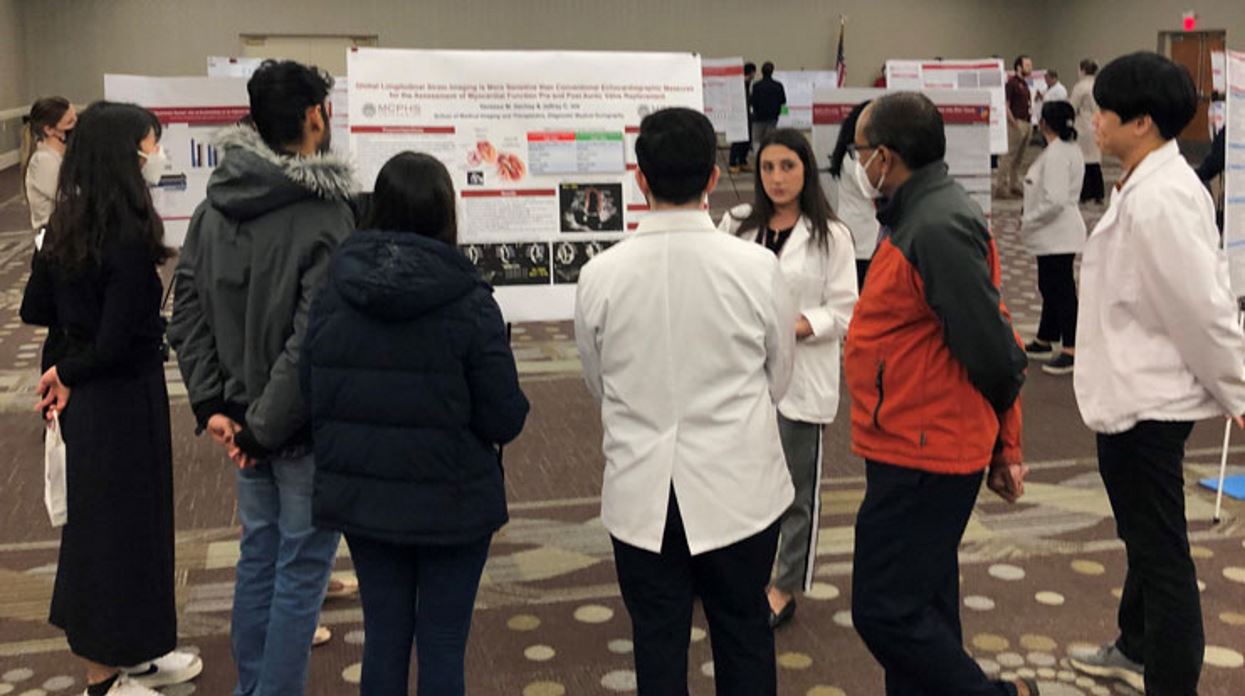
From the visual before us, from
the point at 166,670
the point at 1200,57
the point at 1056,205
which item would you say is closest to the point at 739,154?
the point at 1200,57

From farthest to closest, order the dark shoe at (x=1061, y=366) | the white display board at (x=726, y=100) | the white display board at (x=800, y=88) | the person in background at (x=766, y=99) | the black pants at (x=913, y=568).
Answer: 1. the white display board at (x=800, y=88)
2. the person in background at (x=766, y=99)
3. the white display board at (x=726, y=100)
4. the dark shoe at (x=1061, y=366)
5. the black pants at (x=913, y=568)

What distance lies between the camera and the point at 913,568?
2.31 metres

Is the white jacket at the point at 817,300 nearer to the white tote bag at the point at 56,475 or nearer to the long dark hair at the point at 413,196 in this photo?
the long dark hair at the point at 413,196

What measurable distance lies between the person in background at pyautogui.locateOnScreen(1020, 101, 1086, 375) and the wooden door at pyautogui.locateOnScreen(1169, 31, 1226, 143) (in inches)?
568

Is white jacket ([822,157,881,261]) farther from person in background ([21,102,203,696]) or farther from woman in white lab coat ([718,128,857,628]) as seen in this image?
person in background ([21,102,203,696])

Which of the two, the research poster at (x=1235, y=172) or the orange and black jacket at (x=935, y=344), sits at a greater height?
the research poster at (x=1235, y=172)

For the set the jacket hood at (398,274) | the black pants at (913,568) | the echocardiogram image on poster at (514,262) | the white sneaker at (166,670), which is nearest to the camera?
the jacket hood at (398,274)

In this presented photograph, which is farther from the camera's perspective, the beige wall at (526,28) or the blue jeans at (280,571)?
the beige wall at (526,28)

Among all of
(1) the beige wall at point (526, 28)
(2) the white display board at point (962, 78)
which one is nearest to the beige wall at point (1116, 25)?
(1) the beige wall at point (526, 28)

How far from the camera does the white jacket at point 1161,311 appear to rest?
2404 millimetres

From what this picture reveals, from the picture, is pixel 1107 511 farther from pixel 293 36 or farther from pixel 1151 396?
pixel 293 36

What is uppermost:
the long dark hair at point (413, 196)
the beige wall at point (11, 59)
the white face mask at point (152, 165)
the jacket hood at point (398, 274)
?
the beige wall at point (11, 59)

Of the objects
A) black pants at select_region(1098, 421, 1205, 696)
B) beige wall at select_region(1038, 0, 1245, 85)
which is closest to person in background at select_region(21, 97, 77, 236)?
black pants at select_region(1098, 421, 1205, 696)

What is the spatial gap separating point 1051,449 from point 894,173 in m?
3.10
